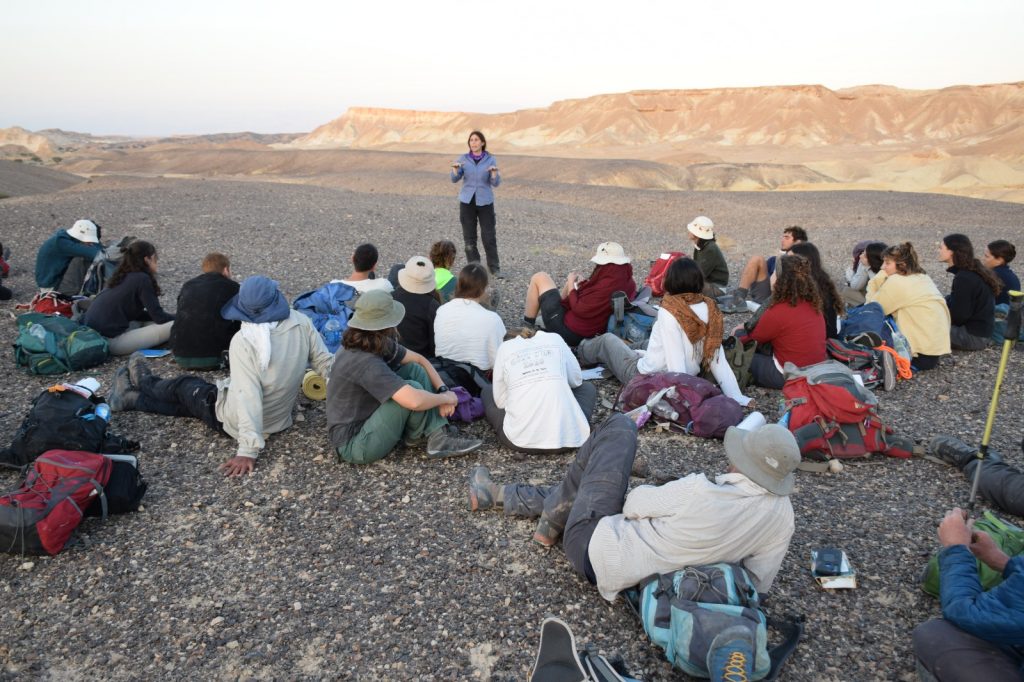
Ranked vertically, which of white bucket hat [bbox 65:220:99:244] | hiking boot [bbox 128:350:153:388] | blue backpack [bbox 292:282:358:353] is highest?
white bucket hat [bbox 65:220:99:244]

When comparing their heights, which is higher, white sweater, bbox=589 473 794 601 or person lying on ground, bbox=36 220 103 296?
person lying on ground, bbox=36 220 103 296

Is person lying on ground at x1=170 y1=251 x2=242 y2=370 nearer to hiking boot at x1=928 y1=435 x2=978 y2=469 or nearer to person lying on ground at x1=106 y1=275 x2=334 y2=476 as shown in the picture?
person lying on ground at x1=106 y1=275 x2=334 y2=476

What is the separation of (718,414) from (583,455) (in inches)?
79.7

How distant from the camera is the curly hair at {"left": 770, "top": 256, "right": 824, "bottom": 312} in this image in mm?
6398

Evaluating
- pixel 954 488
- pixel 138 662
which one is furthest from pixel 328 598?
pixel 954 488

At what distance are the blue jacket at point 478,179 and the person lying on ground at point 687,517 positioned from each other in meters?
7.77

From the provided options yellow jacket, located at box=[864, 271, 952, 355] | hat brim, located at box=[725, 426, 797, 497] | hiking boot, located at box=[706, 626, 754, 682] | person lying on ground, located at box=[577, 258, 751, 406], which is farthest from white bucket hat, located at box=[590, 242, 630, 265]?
hiking boot, located at box=[706, 626, 754, 682]

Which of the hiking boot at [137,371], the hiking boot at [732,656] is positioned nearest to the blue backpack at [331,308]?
the hiking boot at [137,371]

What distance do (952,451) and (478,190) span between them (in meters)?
7.65

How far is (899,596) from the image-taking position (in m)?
3.94

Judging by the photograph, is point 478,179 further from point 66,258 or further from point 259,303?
point 259,303

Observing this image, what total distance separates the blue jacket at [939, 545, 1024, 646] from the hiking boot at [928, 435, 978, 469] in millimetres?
2257

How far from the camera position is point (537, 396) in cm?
521

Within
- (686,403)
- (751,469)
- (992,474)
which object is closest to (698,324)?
(686,403)
